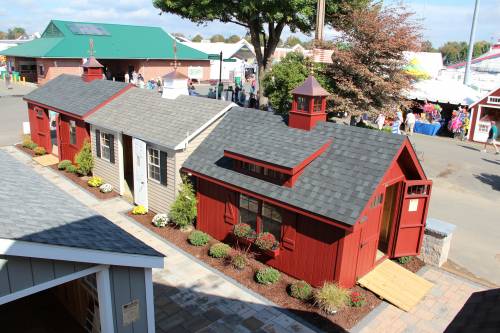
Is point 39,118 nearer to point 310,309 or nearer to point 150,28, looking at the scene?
point 310,309

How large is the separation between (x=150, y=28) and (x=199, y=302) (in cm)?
4870

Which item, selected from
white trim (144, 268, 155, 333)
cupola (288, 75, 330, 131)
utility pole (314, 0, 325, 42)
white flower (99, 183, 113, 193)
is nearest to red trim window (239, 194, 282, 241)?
cupola (288, 75, 330, 131)

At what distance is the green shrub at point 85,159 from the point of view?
1798 centimetres

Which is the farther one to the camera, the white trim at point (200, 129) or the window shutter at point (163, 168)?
the window shutter at point (163, 168)

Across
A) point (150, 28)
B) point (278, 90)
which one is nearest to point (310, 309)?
point (278, 90)

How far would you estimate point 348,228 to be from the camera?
9.29 meters

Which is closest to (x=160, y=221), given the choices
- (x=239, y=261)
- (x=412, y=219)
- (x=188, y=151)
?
(x=188, y=151)

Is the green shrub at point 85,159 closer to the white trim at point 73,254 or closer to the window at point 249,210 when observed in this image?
the window at point 249,210

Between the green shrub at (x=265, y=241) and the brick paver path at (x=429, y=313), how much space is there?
2871 mm

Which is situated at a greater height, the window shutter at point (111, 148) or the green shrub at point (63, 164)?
the window shutter at point (111, 148)

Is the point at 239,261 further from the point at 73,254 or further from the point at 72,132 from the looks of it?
the point at 72,132

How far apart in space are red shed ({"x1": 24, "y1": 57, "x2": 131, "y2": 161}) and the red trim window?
30.2ft

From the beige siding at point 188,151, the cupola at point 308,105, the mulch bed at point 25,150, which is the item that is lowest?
the mulch bed at point 25,150

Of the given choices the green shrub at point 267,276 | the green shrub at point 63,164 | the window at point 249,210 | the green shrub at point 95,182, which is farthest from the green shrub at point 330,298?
the green shrub at point 63,164
